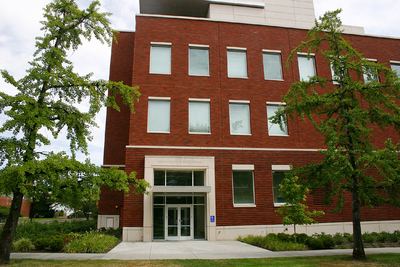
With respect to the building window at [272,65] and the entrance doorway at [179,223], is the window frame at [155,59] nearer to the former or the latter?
the building window at [272,65]

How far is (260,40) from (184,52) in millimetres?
5861

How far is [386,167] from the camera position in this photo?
1141 cm

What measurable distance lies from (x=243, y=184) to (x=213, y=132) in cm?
392

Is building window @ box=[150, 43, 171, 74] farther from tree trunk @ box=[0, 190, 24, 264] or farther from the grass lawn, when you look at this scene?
the grass lawn

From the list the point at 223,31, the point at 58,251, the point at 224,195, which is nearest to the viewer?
the point at 58,251

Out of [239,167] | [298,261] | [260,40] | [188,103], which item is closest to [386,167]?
[298,261]

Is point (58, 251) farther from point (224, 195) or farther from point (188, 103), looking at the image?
point (188, 103)

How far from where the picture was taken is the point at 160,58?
21.4 m

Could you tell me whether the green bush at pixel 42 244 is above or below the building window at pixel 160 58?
below

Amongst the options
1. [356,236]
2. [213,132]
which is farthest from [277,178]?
[356,236]

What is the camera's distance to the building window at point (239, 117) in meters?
20.9

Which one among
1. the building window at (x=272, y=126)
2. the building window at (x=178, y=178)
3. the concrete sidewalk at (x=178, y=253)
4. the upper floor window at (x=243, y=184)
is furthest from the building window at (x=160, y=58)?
the concrete sidewalk at (x=178, y=253)

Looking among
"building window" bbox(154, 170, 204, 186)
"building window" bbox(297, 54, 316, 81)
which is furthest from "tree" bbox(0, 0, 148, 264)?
"building window" bbox(297, 54, 316, 81)

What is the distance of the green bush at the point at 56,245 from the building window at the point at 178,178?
6400 millimetres
